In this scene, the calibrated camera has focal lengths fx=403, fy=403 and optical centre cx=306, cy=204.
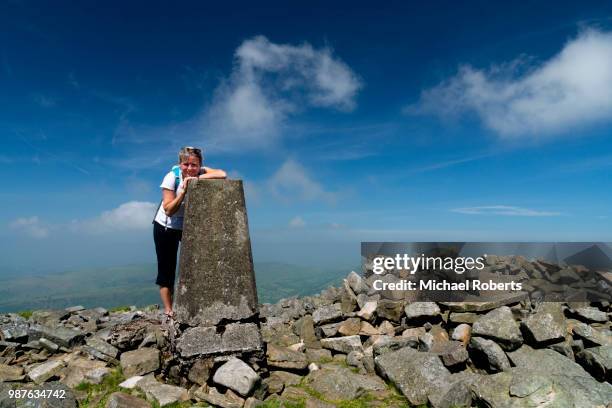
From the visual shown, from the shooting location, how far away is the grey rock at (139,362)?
25.1 feet

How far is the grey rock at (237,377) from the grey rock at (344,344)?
3.54 m

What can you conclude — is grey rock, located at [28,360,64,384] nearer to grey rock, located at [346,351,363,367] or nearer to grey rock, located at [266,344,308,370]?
grey rock, located at [266,344,308,370]

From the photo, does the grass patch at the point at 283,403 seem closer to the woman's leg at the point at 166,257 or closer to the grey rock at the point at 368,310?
the woman's leg at the point at 166,257

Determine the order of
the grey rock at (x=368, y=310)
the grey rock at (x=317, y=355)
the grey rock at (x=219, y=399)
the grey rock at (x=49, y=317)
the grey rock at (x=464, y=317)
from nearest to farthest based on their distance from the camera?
the grey rock at (x=219, y=399) → the grey rock at (x=317, y=355) → the grey rock at (x=464, y=317) → the grey rock at (x=368, y=310) → the grey rock at (x=49, y=317)

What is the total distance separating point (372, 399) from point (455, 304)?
488 centimetres

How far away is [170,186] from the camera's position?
7922mm

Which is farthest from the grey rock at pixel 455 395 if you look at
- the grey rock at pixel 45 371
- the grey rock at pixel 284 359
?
the grey rock at pixel 45 371

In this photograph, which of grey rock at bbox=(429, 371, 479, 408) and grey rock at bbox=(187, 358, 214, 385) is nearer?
grey rock at bbox=(429, 371, 479, 408)

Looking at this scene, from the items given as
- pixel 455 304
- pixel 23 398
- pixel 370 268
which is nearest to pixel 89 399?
pixel 23 398

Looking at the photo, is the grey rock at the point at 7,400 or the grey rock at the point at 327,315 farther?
the grey rock at the point at 327,315

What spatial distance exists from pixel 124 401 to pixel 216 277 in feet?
8.01

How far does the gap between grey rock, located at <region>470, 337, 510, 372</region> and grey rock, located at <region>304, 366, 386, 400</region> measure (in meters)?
2.17

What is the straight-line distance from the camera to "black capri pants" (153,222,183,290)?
8.33 m

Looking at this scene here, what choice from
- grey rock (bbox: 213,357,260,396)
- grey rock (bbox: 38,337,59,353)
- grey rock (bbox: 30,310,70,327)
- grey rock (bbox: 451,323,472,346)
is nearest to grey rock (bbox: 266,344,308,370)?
grey rock (bbox: 213,357,260,396)
